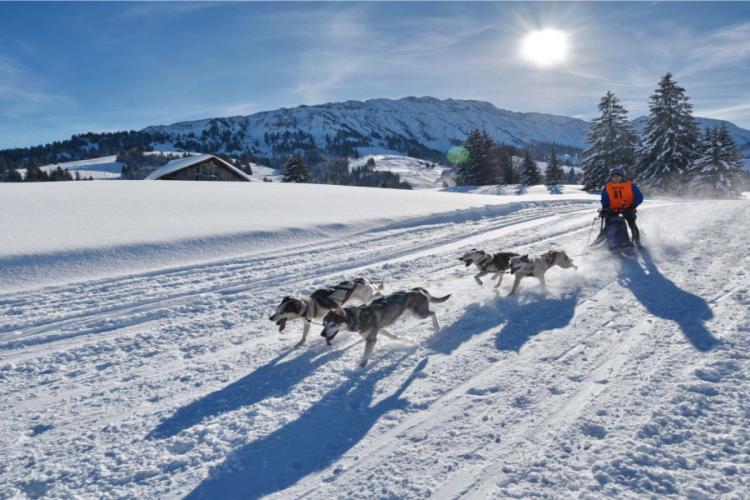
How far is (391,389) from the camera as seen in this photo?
4.19 metres

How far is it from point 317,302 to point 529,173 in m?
48.7

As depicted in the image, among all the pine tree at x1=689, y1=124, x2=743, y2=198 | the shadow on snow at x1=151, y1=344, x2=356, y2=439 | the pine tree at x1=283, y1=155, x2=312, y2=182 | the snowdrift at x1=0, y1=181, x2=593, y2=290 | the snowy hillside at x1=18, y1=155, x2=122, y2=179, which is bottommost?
the shadow on snow at x1=151, y1=344, x2=356, y2=439

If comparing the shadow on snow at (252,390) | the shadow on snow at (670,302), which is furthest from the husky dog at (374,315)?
the shadow on snow at (670,302)

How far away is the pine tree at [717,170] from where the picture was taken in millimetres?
29094

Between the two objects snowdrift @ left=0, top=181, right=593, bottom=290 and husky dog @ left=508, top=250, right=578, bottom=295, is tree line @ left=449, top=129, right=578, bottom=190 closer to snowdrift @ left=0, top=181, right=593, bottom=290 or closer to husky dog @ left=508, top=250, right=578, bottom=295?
snowdrift @ left=0, top=181, right=593, bottom=290

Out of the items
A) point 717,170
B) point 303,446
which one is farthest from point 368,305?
point 717,170

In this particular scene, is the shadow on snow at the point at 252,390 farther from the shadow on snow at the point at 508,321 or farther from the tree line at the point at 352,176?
the tree line at the point at 352,176

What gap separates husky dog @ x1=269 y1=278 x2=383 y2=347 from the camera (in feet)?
16.3

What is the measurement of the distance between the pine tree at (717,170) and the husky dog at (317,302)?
32.4 metres

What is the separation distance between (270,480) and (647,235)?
432 inches

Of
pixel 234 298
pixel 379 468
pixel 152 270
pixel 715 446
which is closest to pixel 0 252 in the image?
pixel 152 270

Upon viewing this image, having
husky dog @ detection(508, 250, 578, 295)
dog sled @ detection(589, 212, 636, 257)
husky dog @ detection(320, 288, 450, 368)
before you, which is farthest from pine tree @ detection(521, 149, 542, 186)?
husky dog @ detection(320, 288, 450, 368)

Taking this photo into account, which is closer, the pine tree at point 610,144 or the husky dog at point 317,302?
the husky dog at point 317,302

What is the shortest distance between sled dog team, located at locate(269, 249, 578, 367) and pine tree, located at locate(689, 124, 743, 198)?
30007 millimetres
